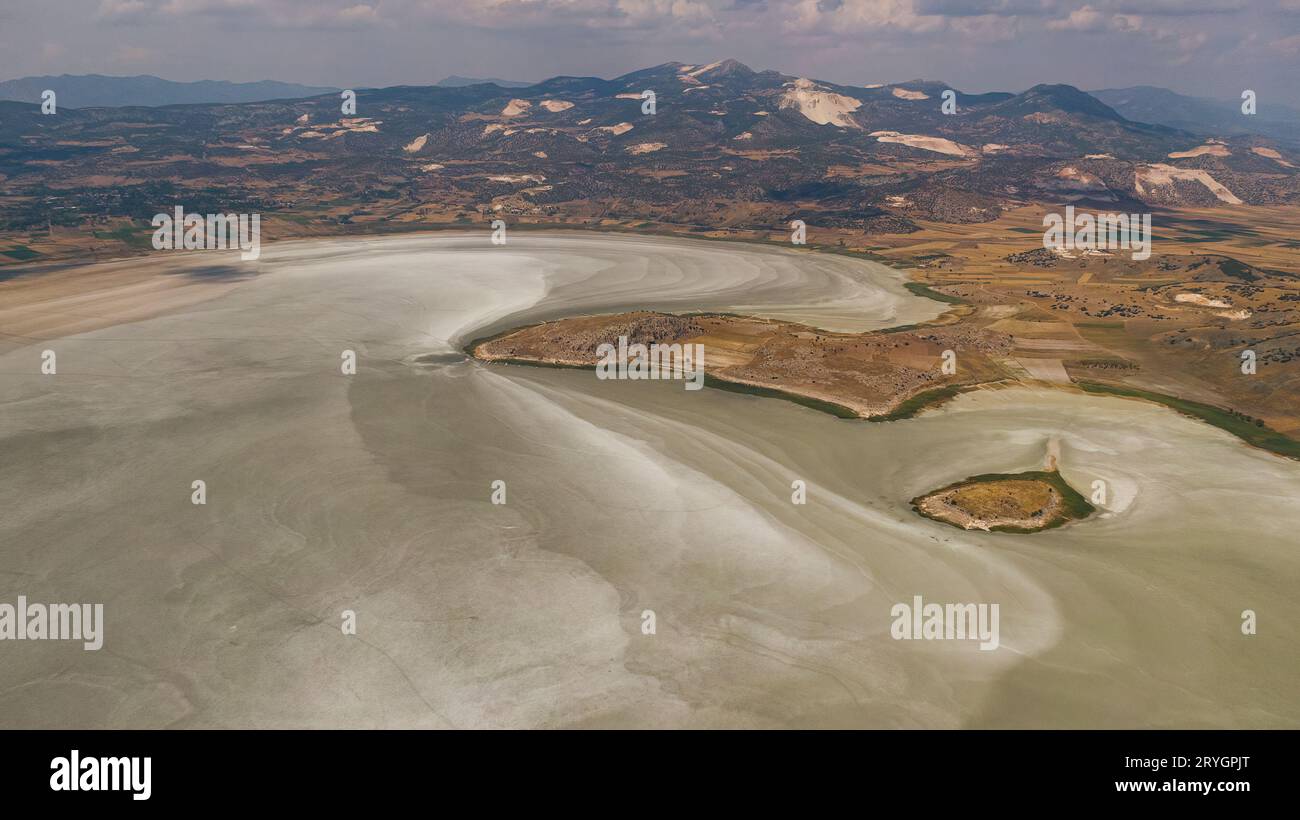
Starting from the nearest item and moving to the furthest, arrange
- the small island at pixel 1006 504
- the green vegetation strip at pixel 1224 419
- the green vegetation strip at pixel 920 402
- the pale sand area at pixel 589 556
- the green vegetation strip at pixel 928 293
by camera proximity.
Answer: the pale sand area at pixel 589 556
the small island at pixel 1006 504
the green vegetation strip at pixel 1224 419
the green vegetation strip at pixel 920 402
the green vegetation strip at pixel 928 293

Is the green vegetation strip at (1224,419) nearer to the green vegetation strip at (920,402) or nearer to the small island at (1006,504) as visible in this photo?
the green vegetation strip at (920,402)

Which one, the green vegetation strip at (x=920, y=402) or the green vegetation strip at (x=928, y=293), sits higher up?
the green vegetation strip at (x=928, y=293)

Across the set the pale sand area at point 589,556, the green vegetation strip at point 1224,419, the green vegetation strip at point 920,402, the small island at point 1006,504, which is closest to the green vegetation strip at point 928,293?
the green vegetation strip at point 1224,419

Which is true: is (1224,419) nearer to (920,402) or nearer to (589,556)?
(920,402)

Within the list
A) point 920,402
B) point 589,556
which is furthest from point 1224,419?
point 589,556

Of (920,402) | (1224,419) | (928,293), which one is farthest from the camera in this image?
(928,293)

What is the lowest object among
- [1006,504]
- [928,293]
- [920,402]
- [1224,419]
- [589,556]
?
[589,556]

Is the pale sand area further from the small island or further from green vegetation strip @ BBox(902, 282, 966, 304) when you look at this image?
green vegetation strip @ BBox(902, 282, 966, 304)

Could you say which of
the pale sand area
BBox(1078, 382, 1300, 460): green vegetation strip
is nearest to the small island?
the pale sand area
